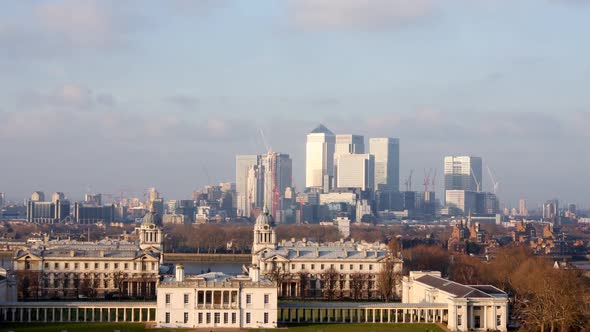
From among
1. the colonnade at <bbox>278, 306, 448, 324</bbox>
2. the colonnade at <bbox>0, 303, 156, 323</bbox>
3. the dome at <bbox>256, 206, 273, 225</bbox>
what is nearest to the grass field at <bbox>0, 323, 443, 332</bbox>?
the colonnade at <bbox>0, 303, 156, 323</bbox>

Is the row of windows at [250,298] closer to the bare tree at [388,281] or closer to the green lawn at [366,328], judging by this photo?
the green lawn at [366,328]

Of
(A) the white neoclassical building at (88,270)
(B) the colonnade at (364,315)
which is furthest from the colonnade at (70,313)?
(A) the white neoclassical building at (88,270)

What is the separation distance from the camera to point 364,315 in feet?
222

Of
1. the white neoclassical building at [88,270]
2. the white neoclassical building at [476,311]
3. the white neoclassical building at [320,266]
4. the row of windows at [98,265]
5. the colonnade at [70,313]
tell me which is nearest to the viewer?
the white neoclassical building at [476,311]

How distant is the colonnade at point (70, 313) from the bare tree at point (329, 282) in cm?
1757

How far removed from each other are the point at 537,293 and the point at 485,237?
8997cm

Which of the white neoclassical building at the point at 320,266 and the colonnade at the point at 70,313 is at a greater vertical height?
the white neoclassical building at the point at 320,266

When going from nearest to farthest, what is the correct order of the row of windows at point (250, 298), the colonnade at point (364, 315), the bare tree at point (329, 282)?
the row of windows at point (250, 298)
the colonnade at point (364, 315)
the bare tree at point (329, 282)

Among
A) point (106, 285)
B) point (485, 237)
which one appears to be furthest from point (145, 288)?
point (485, 237)

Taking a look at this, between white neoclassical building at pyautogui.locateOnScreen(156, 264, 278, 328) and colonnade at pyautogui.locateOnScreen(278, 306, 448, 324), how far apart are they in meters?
2.52

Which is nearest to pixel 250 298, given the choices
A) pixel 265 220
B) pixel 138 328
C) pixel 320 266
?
pixel 138 328

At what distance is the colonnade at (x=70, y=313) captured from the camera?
212ft

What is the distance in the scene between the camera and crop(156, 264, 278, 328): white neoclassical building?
207 feet

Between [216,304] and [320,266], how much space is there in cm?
2665
